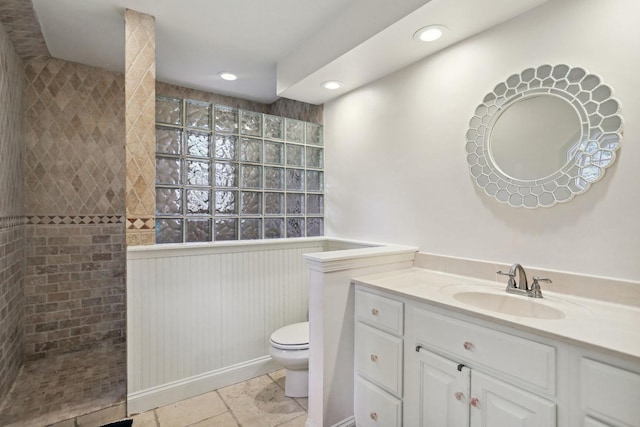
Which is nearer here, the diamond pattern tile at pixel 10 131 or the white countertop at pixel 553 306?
the white countertop at pixel 553 306

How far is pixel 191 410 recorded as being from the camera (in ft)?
6.53

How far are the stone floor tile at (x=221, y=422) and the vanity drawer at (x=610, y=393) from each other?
171 cm

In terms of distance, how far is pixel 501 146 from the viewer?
69.3 inches

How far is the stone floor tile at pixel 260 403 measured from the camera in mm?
1899

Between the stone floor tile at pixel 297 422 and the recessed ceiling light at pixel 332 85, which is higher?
the recessed ceiling light at pixel 332 85

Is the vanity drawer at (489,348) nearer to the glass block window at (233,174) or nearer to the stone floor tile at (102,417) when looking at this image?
the glass block window at (233,174)

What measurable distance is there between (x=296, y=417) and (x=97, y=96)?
309cm

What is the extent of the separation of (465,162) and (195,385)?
228 centimetres

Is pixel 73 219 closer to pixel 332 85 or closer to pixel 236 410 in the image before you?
pixel 236 410

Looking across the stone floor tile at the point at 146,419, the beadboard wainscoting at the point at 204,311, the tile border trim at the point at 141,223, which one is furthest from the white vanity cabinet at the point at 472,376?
the tile border trim at the point at 141,223

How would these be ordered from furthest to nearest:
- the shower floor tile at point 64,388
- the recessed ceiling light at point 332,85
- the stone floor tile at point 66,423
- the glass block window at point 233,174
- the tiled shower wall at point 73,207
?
the tiled shower wall at point 73,207 → the recessed ceiling light at point 332,85 → the glass block window at point 233,174 → the shower floor tile at point 64,388 → the stone floor tile at point 66,423

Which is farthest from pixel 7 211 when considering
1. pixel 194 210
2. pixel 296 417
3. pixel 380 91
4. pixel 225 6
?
pixel 380 91

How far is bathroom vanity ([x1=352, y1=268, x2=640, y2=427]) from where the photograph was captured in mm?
978

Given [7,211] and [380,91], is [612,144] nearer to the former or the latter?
[380,91]
